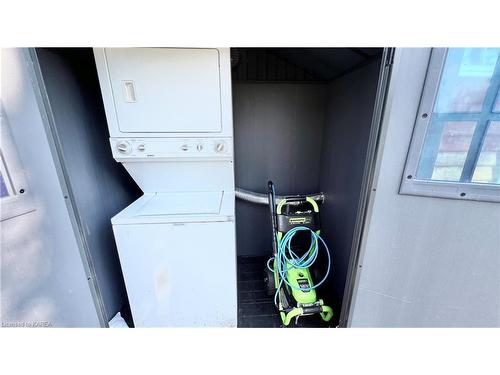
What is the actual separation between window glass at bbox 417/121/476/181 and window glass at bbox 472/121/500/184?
65 millimetres

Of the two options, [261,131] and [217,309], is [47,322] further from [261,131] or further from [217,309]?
[261,131]

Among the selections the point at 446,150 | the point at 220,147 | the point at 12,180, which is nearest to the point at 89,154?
the point at 12,180

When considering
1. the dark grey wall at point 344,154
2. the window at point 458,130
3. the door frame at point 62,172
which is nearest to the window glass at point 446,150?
the window at point 458,130

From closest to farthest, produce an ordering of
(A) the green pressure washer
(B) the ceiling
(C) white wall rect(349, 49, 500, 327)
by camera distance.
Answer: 1. (C) white wall rect(349, 49, 500, 327)
2. (A) the green pressure washer
3. (B) the ceiling

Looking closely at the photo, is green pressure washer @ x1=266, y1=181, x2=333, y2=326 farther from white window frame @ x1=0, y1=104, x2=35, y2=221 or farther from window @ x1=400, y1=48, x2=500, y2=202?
white window frame @ x1=0, y1=104, x2=35, y2=221

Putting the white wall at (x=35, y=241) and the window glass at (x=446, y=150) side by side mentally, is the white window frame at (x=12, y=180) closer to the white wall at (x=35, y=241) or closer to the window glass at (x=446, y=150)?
the white wall at (x=35, y=241)

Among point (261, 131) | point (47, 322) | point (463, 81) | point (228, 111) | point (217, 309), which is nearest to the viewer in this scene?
point (463, 81)

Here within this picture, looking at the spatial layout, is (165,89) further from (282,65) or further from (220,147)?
(282,65)

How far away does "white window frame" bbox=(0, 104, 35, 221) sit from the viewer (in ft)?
2.95

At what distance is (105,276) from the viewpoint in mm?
1450

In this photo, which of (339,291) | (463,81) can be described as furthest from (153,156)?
(339,291)

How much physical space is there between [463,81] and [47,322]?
2.57 metres

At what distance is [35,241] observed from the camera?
104 cm

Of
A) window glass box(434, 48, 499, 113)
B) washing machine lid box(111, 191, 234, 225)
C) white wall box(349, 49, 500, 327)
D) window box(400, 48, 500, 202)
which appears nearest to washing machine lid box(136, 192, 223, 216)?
washing machine lid box(111, 191, 234, 225)
